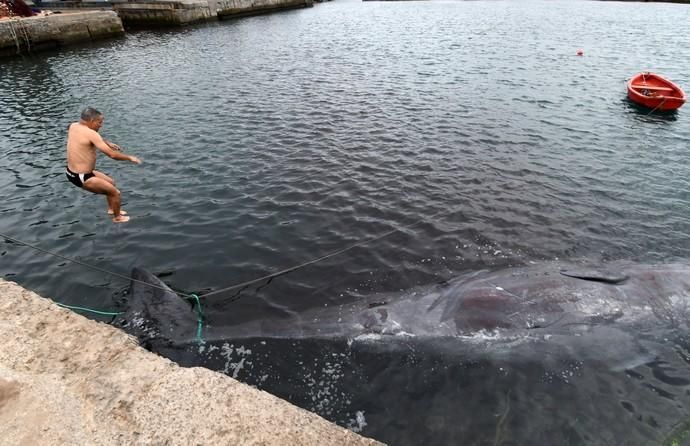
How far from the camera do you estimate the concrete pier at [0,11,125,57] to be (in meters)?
29.3

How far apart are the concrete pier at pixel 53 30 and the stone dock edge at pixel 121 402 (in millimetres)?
34970

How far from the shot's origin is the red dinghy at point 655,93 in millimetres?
17312

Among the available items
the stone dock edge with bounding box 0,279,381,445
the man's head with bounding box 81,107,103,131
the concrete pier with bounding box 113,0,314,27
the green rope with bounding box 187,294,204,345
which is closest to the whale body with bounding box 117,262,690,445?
the green rope with bounding box 187,294,204,345

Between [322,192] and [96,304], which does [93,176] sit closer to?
[96,304]

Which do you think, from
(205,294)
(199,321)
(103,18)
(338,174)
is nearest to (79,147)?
(205,294)

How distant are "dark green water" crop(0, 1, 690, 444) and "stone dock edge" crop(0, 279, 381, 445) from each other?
3003mm

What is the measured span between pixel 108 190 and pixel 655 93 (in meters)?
22.7

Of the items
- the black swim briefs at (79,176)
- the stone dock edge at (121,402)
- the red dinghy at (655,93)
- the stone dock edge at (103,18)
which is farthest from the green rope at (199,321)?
the stone dock edge at (103,18)

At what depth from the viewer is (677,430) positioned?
5508mm

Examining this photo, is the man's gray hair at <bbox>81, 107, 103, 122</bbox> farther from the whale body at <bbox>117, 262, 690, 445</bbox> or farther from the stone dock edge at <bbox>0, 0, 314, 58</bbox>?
the stone dock edge at <bbox>0, 0, 314, 58</bbox>

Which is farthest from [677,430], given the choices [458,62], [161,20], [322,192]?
[161,20]

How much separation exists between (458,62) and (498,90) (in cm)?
748

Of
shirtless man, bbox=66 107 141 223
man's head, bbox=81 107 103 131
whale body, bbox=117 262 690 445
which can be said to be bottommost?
whale body, bbox=117 262 690 445

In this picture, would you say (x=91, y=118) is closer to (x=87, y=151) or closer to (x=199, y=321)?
(x=87, y=151)
